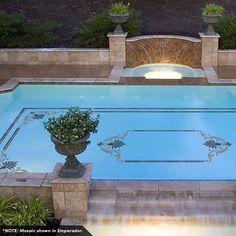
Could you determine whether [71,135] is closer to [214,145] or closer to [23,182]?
[23,182]

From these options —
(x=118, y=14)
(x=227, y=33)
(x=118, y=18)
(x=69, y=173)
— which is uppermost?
(x=118, y=14)

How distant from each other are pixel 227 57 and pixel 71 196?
26.7ft

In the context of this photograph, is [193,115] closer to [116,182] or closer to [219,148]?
[219,148]

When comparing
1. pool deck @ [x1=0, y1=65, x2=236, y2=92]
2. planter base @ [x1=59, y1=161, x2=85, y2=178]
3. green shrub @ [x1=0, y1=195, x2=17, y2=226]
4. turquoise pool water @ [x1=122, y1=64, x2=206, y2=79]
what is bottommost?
turquoise pool water @ [x1=122, y1=64, x2=206, y2=79]

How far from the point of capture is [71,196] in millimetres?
5680

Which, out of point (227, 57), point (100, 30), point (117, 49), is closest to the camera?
point (227, 57)

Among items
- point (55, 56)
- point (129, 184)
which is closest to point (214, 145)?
point (129, 184)

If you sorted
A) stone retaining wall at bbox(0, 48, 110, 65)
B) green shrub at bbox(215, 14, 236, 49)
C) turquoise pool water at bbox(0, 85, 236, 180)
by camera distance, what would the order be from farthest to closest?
green shrub at bbox(215, 14, 236, 49) → stone retaining wall at bbox(0, 48, 110, 65) → turquoise pool water at bbox(0, 85, 236, 180)

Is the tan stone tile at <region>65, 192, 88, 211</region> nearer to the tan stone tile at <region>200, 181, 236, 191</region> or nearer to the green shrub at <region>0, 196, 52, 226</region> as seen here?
the green shrub at <region>0, 196, 52, 226</region>

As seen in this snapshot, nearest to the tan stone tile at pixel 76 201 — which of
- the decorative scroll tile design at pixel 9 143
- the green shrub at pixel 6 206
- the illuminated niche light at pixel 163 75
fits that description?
the green shrub at pixel 6 206

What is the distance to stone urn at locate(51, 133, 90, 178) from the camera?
553 centimetres

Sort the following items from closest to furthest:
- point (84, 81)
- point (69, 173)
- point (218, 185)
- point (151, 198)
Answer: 1. point (69, 173)
2. point (151, 198)
3. point (218, 185)
4. point (84, 81)

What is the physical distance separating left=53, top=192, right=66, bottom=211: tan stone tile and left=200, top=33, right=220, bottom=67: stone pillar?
789 centimetres

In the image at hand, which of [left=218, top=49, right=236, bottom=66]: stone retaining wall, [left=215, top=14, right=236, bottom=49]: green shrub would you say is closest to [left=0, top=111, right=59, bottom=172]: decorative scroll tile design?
[left=218, top=49, right=236, bottom=66]: stone retaining wall
